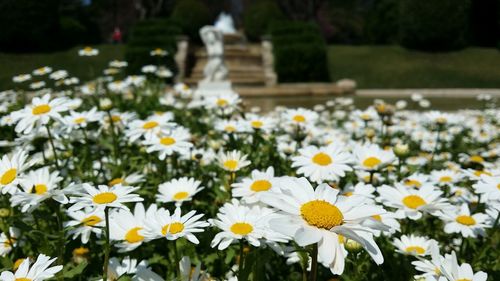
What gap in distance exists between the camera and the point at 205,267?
1700 mm

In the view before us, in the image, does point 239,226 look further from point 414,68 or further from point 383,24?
point 383,24

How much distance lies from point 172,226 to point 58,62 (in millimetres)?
18108

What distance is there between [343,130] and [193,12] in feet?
57.1

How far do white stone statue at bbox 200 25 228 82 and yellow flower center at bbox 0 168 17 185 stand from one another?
33.1ft

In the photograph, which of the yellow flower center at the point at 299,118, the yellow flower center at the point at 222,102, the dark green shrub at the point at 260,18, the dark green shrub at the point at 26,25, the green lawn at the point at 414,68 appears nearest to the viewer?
the yellow flower center at the point at 299,118

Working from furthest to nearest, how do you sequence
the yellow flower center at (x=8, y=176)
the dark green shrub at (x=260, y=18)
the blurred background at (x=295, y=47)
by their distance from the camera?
the dark green shrub at (x=260, y=18) → the blurred background at (x=295, y=47) → the yellow flower center at (x=8, y=176)

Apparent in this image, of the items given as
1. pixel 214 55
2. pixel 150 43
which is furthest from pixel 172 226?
pixel 150 43

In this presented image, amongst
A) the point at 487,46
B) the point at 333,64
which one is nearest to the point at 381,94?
the point at 333,64

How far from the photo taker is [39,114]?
203 centimetres

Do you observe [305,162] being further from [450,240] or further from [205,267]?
[450,240]

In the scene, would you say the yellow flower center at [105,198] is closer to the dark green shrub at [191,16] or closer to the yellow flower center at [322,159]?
the yellow flower center at [322,159]

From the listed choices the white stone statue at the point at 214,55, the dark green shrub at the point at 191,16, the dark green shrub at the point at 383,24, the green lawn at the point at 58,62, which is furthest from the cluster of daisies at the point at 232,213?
the dark green shrub at the point at 383,24

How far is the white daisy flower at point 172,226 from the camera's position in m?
1.20

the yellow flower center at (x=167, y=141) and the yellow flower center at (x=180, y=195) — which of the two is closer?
the yellow flower center at (x=180, y=195)
